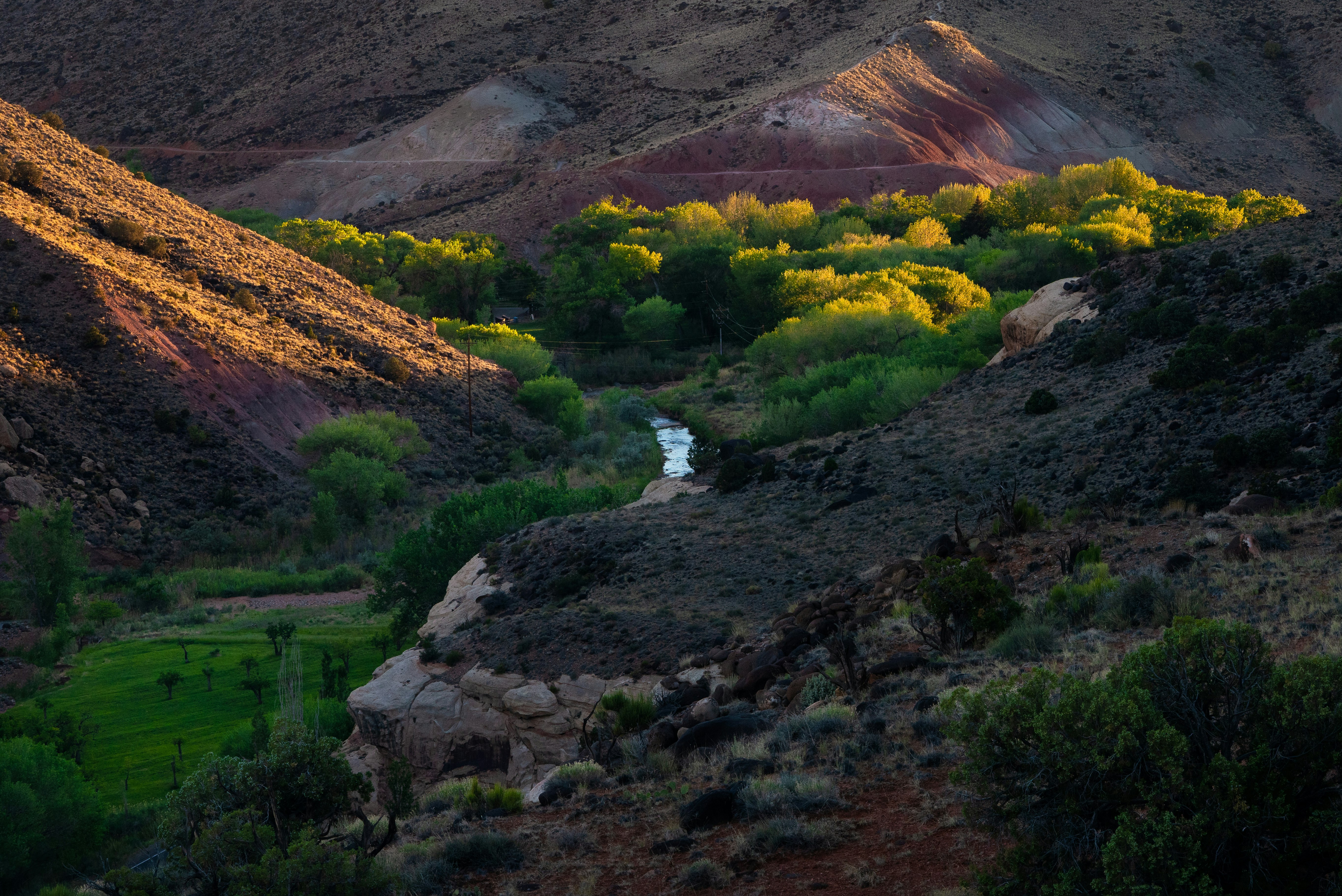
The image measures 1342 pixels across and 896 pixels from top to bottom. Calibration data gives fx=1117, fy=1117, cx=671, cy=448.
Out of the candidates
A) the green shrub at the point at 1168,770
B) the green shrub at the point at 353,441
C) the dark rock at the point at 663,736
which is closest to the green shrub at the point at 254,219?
the green shrub at the point at 353,441

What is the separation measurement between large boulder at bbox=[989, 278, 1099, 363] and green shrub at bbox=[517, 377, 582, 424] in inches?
1018

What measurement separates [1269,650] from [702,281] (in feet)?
211

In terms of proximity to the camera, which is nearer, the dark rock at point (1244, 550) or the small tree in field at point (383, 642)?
the dark rock at point (1244, 550)

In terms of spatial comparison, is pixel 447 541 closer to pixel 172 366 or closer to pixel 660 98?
pixel 172 366

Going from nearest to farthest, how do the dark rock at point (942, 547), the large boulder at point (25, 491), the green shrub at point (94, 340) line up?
the dark rock at point (942, 547)
the large boulder at point (25, 491)
the green shrub at point (94, 340)

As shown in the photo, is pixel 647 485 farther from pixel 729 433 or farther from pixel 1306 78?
pixel 1306 78

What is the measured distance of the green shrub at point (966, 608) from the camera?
1257 cm

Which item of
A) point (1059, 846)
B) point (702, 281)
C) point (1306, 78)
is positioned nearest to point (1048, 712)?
point (1059, 846)

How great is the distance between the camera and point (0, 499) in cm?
3462

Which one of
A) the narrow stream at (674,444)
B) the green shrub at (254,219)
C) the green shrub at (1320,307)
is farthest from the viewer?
the green shrub at (254,219)

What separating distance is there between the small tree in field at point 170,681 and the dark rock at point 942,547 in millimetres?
16276

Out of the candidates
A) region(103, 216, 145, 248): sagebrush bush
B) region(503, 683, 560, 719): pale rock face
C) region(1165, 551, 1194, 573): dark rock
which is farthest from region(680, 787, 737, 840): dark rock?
region(103, 216, 145, 248): sagebrush bush

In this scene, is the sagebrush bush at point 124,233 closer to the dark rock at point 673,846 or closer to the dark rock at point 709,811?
the dark rock at point 709,811

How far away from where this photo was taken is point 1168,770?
6.02m
